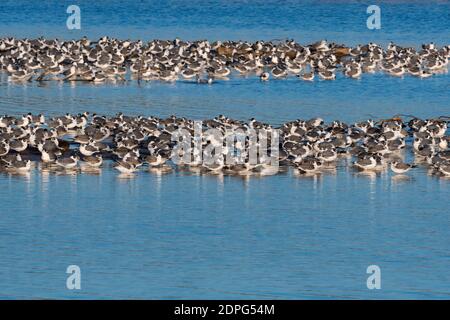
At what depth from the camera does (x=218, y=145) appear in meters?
26.3

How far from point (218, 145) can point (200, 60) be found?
55.4 ft

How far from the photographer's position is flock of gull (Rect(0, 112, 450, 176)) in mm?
25828

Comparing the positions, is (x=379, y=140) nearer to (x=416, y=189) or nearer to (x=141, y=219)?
(x=416, y=189)

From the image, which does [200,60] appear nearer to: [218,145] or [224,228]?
[218,145]

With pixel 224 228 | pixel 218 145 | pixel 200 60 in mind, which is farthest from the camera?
pixel 200 60

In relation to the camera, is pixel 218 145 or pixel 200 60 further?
pixel 200 60

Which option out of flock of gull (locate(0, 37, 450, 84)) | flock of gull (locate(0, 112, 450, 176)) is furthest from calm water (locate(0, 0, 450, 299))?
flock of gull (locate(0, 37, 450, 84))

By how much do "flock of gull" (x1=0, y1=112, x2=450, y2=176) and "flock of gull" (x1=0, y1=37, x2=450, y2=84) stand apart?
10628mm

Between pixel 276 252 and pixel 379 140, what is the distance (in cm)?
838

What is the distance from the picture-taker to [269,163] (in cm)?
2623

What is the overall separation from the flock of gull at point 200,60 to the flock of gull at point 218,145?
10.6 meters

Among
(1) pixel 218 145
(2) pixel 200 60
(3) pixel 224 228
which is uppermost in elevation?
(2) pixel 200 60

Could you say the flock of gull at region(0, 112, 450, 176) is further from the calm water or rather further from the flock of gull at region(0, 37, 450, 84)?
the flock of gull at region(0, 37, 450, 84)

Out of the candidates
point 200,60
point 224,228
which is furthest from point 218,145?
point 200,60
